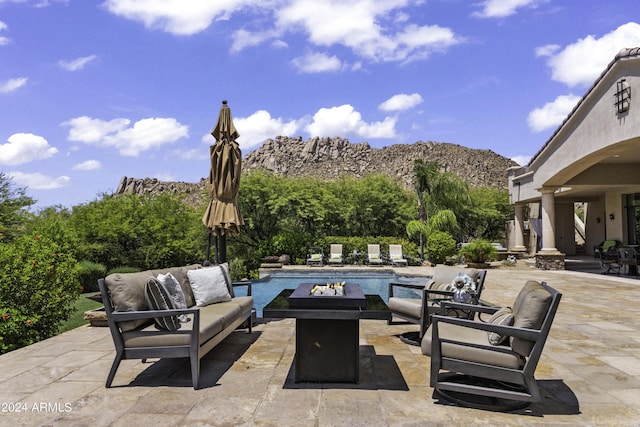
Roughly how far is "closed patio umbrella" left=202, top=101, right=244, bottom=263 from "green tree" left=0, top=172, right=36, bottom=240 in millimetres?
9107

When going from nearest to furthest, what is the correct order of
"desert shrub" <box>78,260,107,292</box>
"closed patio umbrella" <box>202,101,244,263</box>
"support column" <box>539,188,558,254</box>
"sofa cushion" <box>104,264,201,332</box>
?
"sofa cushion" <box>104,264,201,332</box> < "closed patio umbrella" <box>202,101,244,263</box> < "desert shrub" <box>78,260,107,292</box> < "support column" <box>539,188,558,254</box>

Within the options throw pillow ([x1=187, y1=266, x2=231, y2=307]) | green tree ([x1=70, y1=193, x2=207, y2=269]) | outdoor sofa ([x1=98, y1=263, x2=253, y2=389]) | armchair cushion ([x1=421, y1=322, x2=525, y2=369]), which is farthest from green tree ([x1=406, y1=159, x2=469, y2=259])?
outdoor sofa ([x1=98, y1=263, x2=253, y2=389])

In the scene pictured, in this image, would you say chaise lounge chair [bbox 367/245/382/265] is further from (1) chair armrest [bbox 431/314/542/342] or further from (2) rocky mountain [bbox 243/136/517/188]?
(2) rocky mountain [bbox 243/136/517/188]

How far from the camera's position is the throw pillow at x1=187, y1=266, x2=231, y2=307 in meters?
4.71

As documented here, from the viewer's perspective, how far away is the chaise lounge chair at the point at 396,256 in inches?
605

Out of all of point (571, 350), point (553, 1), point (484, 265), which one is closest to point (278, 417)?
point (571, 350)

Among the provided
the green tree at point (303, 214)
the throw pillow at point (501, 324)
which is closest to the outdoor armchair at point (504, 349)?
the throw pillow at point (501, 324)

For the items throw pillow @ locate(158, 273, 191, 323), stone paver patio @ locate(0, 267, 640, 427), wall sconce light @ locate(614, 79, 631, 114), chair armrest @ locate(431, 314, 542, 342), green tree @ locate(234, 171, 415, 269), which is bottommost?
stone paver patio @ locate(0, 267, 640, 427)

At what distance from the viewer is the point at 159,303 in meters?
3.57

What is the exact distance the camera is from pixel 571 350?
15.0 feet

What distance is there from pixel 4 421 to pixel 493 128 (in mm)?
24797

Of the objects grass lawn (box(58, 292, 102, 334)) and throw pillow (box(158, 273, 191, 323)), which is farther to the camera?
grass lawn (box(58, 292, 102, 334))

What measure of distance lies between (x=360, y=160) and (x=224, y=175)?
5354cm

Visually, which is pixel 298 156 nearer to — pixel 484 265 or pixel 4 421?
pixel 484 265
